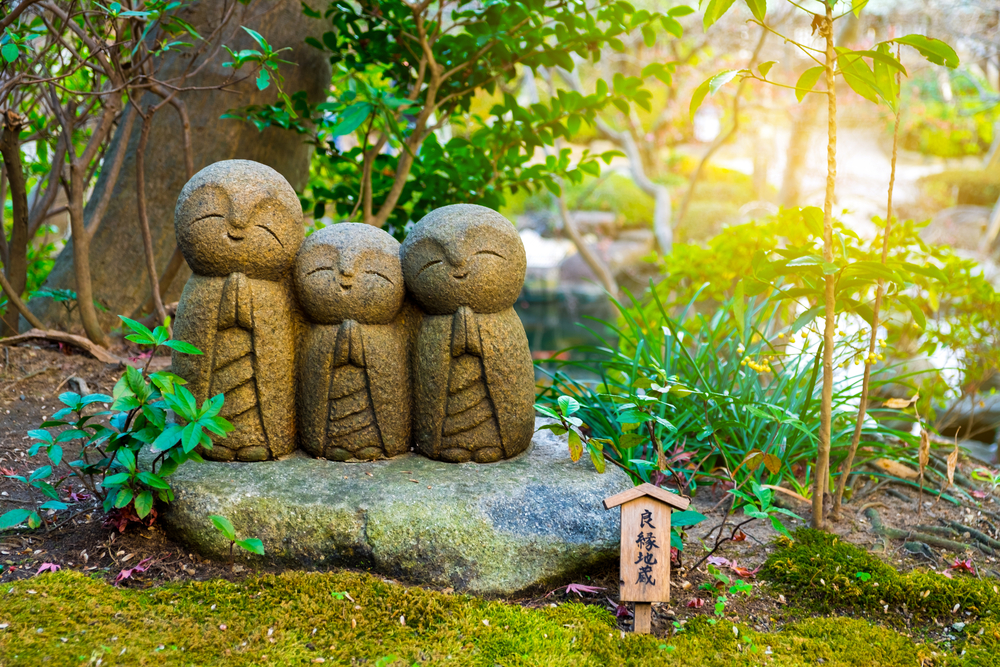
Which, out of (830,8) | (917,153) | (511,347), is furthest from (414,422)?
(917,153)

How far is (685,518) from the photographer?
7.00 ft

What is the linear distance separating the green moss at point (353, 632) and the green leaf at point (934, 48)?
1.80 m

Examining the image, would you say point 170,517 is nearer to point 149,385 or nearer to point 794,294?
point 149,385

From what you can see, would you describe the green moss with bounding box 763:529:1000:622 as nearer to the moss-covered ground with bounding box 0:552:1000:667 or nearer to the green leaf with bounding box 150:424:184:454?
the moss-covered ground with bounding box 0:552:1000:667

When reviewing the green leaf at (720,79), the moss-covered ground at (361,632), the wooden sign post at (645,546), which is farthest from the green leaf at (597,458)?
the green leaf at (720,79)

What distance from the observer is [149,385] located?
85.5 inches

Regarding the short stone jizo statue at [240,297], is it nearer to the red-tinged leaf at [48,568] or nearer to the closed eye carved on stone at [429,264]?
the closed eye carved on stone at [429,264]

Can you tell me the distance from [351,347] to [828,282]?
67.4 inches

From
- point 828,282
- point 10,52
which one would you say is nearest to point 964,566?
point 828,282

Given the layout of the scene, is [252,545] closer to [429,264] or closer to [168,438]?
[168,438]

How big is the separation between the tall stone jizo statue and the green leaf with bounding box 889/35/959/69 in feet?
4.66

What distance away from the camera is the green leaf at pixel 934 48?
2158mm

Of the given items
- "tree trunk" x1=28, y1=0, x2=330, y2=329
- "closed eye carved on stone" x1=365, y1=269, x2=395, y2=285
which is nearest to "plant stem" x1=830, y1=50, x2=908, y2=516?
"closed eye carved on stone" x1=365, y1=269, x2=395, y2=285

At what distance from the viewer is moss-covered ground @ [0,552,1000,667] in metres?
1.83
